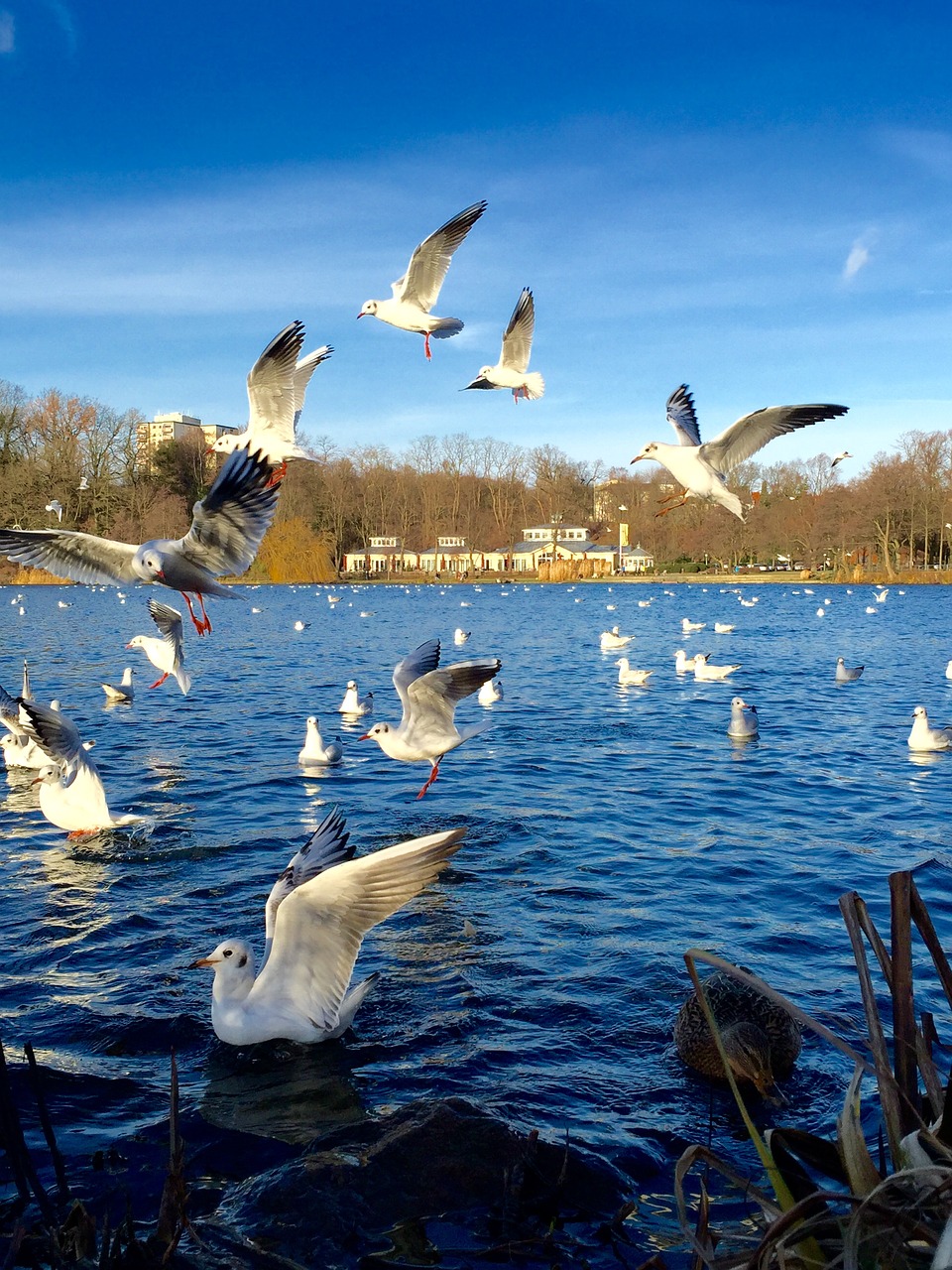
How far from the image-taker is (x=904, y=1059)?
1.71 metres

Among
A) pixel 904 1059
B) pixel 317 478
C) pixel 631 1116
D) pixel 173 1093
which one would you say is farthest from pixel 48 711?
pixel 317 478

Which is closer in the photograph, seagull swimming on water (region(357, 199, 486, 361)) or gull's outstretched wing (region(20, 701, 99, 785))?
gull's outstretched wing (region(20, 701, 99, 785))

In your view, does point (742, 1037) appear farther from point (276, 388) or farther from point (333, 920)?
point (276, 388)

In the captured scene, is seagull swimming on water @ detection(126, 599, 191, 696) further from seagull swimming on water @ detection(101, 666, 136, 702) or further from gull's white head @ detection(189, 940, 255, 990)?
gull's white head @ detection(189, 940, 255, 990)

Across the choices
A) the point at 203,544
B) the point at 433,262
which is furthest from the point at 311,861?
the point at 433,262

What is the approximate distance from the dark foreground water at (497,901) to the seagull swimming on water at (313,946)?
0.69ft

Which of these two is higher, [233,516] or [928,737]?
[233,516]

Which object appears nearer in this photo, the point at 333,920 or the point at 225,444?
the point at 333,920

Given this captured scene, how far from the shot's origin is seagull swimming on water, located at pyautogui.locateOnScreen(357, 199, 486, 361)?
35.2ft

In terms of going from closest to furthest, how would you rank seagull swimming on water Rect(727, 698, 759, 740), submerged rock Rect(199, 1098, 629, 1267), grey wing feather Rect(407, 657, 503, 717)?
1. submerged rock Rect(199, 1098, 629, 1267)
2. grey wing feather Rect(407, 657, 503, 717)
3. seagull swimming on water Rect(727, 698, 759, 740)

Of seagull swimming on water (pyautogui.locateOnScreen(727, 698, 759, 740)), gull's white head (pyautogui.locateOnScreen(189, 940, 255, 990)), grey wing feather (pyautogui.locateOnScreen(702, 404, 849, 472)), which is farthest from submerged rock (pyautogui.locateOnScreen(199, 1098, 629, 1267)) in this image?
seagull swimming on water (pyautogui.locateOnScreen(727, 698, 759, 740))

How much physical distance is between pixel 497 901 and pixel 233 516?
132 inches

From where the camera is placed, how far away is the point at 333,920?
198 inches

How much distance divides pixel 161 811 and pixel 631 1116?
7161 mm
